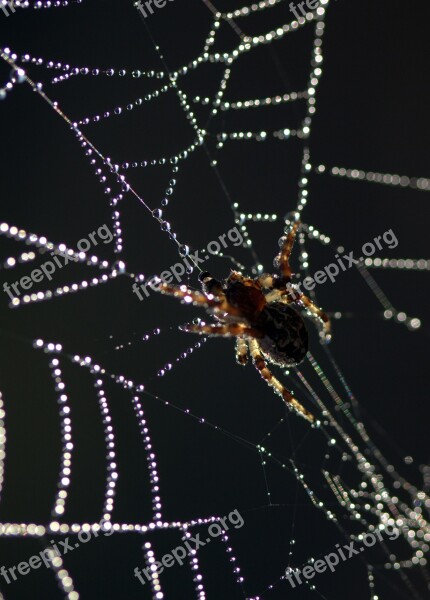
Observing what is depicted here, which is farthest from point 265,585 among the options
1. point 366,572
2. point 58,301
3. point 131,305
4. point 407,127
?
point 407,127

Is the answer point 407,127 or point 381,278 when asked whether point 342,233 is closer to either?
point 381,278

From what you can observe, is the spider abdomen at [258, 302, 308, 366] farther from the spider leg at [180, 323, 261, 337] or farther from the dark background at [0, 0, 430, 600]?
the dark background at [0, 0, 430, 600]

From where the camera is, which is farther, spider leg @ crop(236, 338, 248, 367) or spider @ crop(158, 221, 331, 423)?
spider leg @ crop(236, 338, 248, 367)

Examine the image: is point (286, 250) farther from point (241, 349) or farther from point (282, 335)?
point (241, 349)

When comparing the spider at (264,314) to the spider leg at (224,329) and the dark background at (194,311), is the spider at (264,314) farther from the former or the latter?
the dark background at (194,311)

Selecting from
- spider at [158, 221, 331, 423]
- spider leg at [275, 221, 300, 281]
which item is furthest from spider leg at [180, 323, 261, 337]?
spider leg at [275, 221, 300, 281]

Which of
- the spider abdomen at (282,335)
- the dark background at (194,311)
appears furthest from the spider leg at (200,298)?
the dark background at (194,311)

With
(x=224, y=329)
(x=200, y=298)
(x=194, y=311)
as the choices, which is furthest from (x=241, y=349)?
(x=194, y=311)

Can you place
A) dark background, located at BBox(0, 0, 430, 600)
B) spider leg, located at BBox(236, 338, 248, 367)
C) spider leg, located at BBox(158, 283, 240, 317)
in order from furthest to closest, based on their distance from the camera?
dark background, located at BBox(0, 0, 430, 600) < spider leg, located at BBox(236, 338, 248, 367) < spider leg, located at BBox(158, 283, 240, 317)
